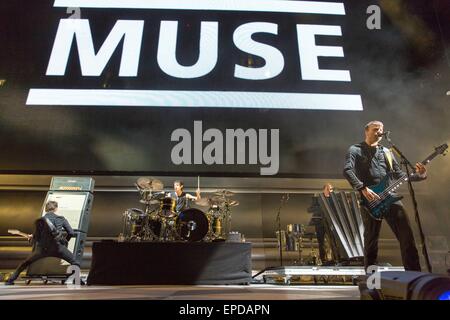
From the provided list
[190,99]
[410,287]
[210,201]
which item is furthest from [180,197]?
[410,287]

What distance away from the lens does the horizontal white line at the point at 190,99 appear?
436 cm

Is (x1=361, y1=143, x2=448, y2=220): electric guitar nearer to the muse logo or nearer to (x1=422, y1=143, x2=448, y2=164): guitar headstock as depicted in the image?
(x1=422, y1=143, x2=448, y2=164): guitar headstock

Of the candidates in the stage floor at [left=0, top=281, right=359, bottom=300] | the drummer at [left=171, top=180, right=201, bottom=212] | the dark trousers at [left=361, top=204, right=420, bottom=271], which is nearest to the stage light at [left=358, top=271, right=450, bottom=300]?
the stage floor at [left=0, top=281, right=359, bottom=300]

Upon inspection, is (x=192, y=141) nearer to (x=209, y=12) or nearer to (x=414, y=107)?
(x=209, y=12)

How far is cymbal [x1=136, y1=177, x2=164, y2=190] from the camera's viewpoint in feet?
13.5

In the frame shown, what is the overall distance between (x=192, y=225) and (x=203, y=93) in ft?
5.66

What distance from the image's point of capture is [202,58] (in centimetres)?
458

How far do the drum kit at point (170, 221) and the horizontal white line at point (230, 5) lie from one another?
247 centimetres

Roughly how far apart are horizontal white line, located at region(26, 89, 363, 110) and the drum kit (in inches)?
42.9

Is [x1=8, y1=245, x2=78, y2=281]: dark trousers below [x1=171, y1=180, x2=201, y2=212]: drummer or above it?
below

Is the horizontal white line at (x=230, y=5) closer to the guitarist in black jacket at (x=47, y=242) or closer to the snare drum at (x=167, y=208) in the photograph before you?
the snare drum at (x=167, y=208)

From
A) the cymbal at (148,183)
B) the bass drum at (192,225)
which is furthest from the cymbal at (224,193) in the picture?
the cymbal at (148,183)

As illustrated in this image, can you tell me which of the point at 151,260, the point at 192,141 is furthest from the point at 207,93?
the point at 151,260

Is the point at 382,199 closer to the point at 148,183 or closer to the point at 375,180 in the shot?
the point at 375,180
